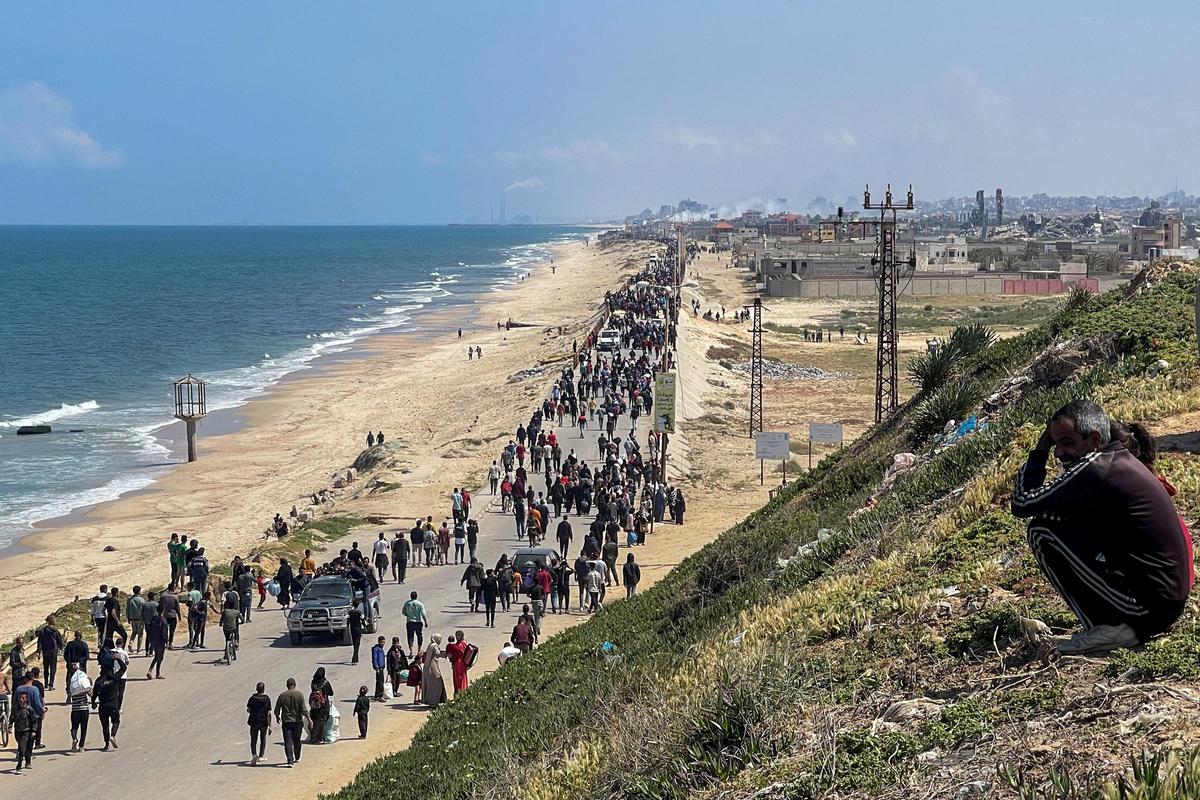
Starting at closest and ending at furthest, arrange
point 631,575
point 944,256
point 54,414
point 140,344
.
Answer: point 631,575
point 54,414
point 140,344
point 944,256

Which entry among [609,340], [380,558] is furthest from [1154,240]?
[380,558]

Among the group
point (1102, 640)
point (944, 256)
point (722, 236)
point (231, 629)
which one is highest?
point (722, 236)

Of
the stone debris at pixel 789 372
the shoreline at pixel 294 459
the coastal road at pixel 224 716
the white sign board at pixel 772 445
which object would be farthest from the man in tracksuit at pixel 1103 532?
the stone debris at pixel 789 372

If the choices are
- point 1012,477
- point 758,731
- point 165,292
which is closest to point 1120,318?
point 1012,477

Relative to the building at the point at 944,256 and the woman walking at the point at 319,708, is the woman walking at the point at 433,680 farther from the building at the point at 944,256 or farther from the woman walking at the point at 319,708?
the building at the point at 944,256

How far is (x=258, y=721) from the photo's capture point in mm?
13328

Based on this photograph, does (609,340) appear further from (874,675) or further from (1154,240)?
(1154,240)

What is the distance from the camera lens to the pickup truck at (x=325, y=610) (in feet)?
59.0

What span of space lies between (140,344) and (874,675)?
74215 millimetres

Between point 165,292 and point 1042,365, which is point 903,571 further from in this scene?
point 165,292

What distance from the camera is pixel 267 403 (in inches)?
2068

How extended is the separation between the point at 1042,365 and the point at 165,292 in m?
116

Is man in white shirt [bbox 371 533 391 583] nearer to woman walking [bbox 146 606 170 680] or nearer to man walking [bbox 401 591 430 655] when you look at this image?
man walking [bbox 401 591 430 655]

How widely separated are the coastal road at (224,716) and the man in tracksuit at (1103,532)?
9.15m
